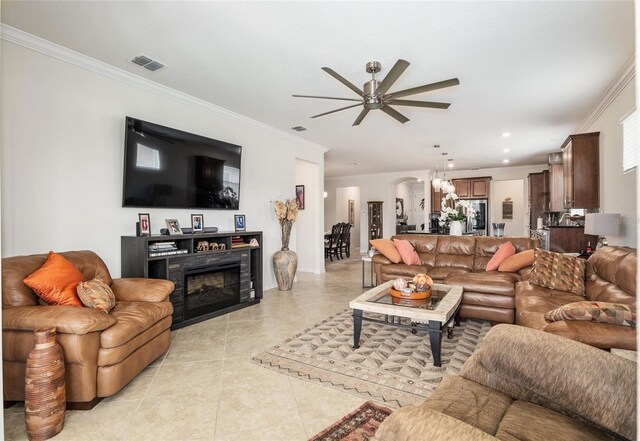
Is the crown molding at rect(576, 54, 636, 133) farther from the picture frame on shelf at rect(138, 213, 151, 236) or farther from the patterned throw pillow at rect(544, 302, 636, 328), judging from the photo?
the picture frame on shelf at rect(138, 213, 151, 236)

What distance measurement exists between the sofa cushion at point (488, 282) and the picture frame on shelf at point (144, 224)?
3.37 metres

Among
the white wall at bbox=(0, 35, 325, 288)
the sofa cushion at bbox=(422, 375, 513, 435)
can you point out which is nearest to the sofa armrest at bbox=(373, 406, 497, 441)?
the sofa cushion at bbox=(422, 375, 513, 435)

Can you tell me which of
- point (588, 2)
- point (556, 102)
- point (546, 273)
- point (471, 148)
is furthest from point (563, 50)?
point (471, 148)

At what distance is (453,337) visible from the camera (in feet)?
10.8

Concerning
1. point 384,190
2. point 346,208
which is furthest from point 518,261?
point 346,208

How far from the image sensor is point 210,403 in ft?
7.11

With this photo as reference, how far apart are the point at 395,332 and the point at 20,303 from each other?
121 inches

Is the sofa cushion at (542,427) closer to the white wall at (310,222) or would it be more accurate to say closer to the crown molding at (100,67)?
the crown molding at (100,67)

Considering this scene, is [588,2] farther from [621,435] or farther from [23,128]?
[23,128]

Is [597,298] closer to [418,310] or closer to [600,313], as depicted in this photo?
[600,313]

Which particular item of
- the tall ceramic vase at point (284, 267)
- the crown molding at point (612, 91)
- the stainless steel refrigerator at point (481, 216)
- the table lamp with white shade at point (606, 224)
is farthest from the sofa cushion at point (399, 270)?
the stainless steel refrigerator at point (481, 216)

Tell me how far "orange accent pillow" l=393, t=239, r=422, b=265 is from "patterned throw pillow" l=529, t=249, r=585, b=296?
5.10 feet

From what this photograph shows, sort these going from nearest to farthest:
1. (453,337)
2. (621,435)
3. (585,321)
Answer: (621,435)
(585,321)
(453,337)

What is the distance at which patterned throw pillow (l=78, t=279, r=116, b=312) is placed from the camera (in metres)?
2.33
